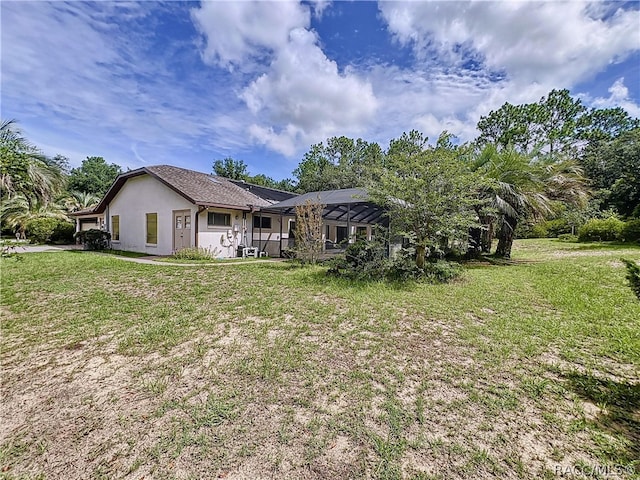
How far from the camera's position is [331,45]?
1173cm

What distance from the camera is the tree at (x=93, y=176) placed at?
3694cm

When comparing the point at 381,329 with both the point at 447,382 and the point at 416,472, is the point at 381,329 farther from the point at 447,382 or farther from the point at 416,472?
the point at 416,472

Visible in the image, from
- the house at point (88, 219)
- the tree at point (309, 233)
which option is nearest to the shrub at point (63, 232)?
the house at point (88, 219)

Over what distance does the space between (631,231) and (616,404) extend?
19.6m

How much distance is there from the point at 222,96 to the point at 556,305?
15211mm

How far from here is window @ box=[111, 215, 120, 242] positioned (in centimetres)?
1725

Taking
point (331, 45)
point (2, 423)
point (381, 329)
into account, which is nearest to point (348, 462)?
point (381, 329)

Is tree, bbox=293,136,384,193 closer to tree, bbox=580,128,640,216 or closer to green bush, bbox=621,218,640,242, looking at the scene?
tree, bbox=580,128,640,216

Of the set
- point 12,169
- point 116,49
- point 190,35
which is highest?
point 190,35

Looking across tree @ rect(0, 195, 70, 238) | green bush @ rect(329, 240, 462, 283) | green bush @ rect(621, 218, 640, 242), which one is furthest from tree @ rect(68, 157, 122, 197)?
green bush @ rect(621, 218, 640, 242)

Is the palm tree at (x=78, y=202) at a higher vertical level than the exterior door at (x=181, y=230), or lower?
higher

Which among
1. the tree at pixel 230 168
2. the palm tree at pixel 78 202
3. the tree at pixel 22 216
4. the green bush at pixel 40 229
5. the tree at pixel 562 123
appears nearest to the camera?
the tree at pixel 22 216

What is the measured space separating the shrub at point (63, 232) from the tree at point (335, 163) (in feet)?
76.4

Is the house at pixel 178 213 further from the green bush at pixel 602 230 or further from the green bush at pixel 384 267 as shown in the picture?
the green bush at pixel 602 230
